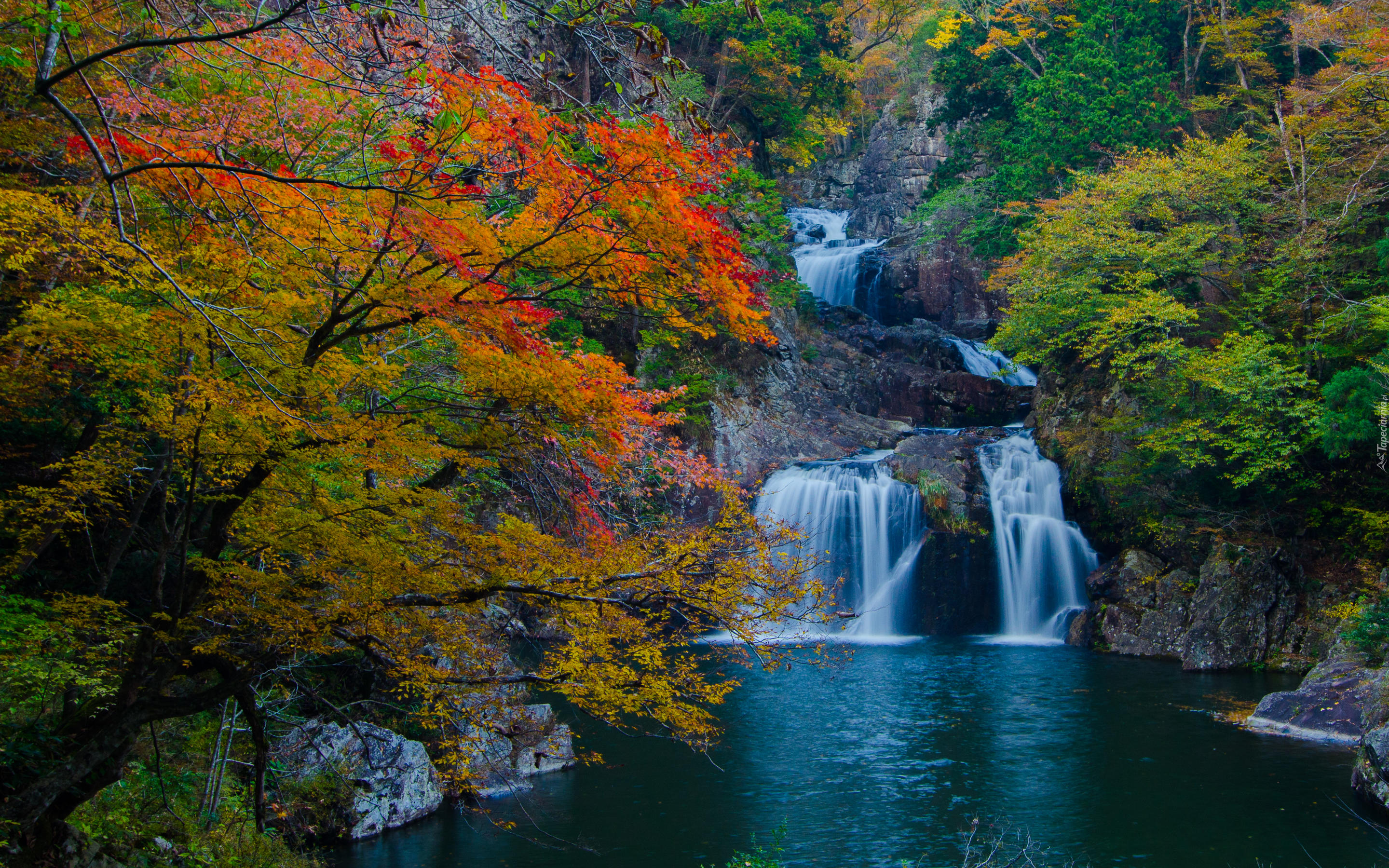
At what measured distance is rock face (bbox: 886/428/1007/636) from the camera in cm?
1923

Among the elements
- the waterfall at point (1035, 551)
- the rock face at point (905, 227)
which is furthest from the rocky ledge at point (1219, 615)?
the rock face at point (905, 227)

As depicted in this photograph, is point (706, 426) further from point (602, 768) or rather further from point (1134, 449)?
point (602, 768)

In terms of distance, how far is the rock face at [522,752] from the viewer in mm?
9531

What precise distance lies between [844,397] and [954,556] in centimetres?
783

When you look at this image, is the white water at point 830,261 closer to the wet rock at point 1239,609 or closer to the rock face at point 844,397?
the rock face at point 844,397

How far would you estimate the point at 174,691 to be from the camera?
8594mm

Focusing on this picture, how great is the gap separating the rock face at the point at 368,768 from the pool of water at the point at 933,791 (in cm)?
22

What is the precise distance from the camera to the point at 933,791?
9484mm

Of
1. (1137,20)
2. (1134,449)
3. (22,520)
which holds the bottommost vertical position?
(22,520)

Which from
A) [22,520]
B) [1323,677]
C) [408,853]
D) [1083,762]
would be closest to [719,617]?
[408,853]

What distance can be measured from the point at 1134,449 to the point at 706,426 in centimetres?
1026

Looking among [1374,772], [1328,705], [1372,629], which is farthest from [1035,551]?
[1374,772]

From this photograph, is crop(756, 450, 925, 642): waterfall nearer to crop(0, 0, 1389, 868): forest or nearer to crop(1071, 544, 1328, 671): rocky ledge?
crop(1071, 544, 1328, 671): rocky ledge

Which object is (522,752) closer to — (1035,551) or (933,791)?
(933,791)
